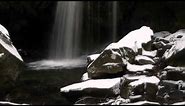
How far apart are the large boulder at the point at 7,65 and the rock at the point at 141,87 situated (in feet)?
10.5

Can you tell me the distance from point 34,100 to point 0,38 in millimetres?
2081

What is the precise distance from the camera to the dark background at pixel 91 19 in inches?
777

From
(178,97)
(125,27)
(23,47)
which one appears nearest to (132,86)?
(178,97)

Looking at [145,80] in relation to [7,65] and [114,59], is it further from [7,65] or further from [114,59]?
[7,65]

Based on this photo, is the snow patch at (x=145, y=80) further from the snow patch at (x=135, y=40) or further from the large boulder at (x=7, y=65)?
the large boulder at (x=7, y=65)

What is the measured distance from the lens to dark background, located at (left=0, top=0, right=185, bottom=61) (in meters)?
19.7

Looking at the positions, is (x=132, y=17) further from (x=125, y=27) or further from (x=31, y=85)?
(x=31, y=85)

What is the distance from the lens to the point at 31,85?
38.3 feet

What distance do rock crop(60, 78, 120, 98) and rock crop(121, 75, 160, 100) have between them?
0.24 metres


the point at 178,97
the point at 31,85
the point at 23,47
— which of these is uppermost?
the point at 23,47

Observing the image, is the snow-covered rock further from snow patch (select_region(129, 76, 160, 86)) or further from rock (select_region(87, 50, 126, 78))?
snow patch (select_region(129, 76, 160, 86))

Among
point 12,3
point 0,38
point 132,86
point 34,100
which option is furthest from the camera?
point 12,3

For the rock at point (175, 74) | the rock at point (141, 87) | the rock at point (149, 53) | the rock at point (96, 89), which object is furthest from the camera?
the rock at point (149, 53)

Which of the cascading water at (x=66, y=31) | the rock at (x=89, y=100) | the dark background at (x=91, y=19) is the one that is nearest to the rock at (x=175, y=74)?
the rock at (x=89, y=100)
